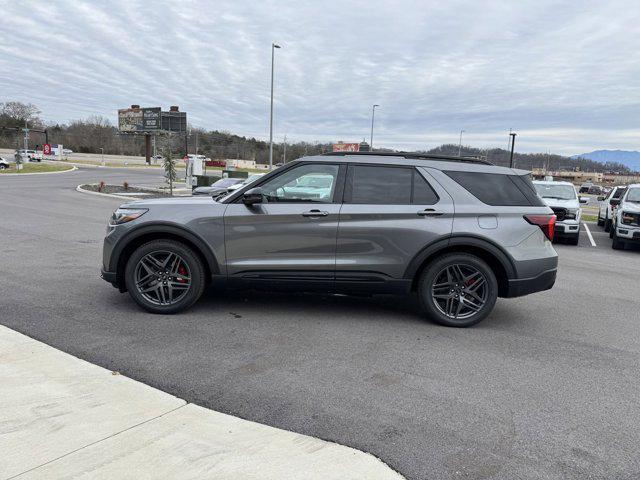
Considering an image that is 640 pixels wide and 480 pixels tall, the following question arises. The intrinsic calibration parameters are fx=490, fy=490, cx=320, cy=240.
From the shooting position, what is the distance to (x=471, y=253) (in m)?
5.26

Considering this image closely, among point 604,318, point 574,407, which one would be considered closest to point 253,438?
point 574,407

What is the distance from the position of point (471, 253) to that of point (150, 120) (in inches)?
3365

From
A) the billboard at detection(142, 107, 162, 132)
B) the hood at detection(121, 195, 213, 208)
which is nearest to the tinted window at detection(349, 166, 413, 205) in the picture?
the hood at detection(121, 195, 213, 208)

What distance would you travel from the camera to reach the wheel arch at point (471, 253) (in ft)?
16.6

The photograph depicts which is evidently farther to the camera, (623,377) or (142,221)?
(142,221)

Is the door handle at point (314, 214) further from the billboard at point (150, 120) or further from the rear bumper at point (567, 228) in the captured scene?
the billboard at point (150, 120)

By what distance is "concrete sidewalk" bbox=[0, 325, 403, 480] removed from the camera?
8.61 feet

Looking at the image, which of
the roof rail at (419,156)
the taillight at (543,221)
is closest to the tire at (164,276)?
the roof rail at (419,156)

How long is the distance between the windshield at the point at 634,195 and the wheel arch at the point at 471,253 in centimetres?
1045

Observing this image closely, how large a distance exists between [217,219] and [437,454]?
3.19m

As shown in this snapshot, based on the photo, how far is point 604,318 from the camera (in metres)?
5.89

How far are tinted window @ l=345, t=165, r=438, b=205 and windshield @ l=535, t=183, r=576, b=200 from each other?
33.7 ft

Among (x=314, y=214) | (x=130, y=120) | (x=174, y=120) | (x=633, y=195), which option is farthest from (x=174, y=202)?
(x=130, y=120)

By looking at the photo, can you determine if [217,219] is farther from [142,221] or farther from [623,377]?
[623,377]
